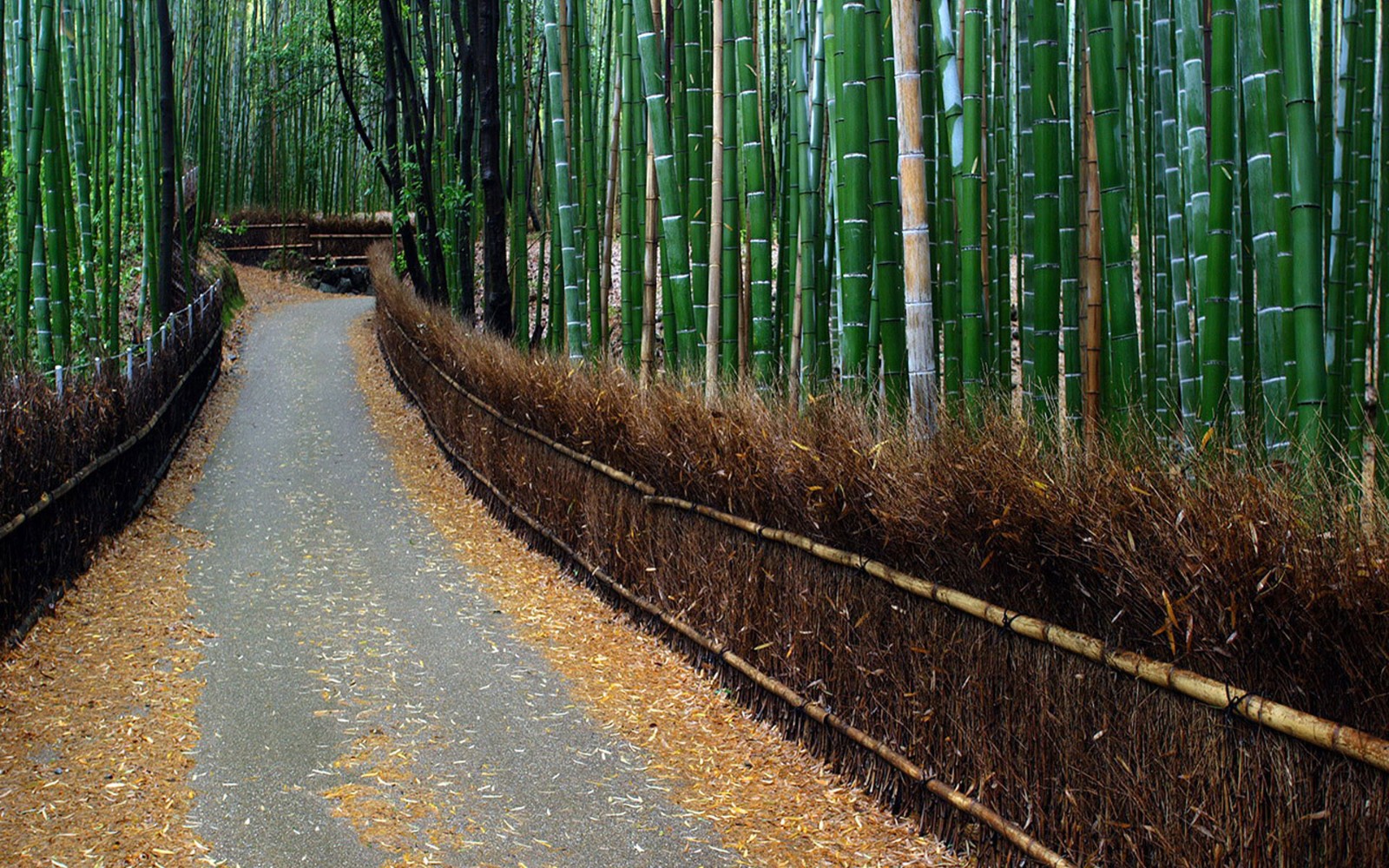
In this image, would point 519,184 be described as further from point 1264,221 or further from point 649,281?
point 1264,221

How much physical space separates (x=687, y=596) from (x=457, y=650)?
3.06 ft

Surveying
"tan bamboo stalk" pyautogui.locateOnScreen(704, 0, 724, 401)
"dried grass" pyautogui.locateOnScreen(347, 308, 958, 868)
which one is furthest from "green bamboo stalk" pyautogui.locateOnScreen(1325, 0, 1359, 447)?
"tan bamboo stalk" pyautogui.locateOnScreen(704, 0, 724, 401)

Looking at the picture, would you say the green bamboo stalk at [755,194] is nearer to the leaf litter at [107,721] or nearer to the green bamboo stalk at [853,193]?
the green bamboo stalk at [853,193]

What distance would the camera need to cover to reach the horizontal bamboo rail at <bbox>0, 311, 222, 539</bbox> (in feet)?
14.5

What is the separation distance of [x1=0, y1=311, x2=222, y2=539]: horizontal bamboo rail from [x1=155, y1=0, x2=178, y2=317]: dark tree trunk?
1032 mm

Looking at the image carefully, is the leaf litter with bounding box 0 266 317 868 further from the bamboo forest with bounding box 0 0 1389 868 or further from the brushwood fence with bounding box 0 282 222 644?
the brushwood fence with bounding box 0 282 222 644

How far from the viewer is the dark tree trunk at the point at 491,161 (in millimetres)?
8562

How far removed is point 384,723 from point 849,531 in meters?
1.61

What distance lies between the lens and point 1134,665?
2.22 m

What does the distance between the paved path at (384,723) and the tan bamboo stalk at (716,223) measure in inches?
51.2

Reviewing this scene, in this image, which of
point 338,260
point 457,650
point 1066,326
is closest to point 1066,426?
point 1066,326

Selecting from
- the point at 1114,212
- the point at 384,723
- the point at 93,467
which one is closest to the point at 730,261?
the point at 1114,212

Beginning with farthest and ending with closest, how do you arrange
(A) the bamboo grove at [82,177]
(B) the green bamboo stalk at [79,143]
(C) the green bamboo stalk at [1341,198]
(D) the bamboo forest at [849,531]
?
(B) the green bamboo stalk at [79,143]
(A) the bamboo grove at [82,177]
(C) the green bamboo stalk at [1341,198]
(D) the bamboo forest at [849,531]

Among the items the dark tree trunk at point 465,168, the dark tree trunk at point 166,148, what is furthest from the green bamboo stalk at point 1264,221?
the dark tree trunk at point 166,148
